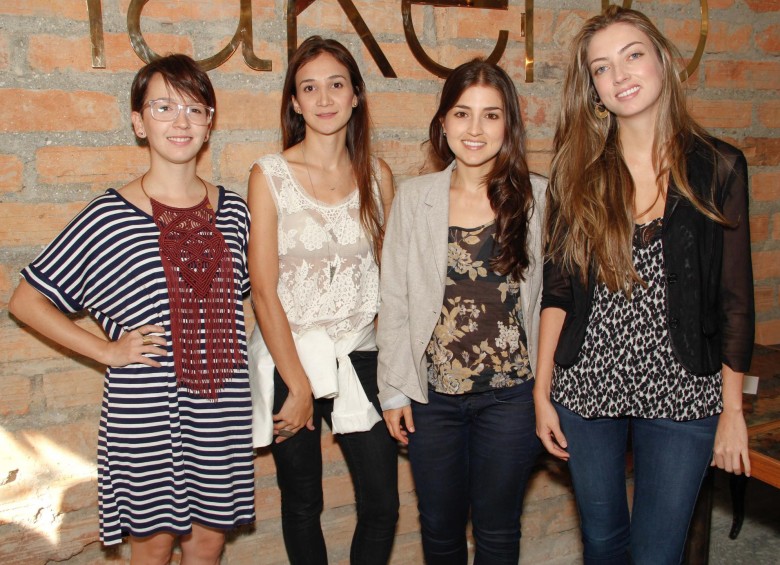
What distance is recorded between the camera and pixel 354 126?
Answer: 214cm

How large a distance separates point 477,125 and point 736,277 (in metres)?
0.72

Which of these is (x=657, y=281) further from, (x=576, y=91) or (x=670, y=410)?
(x=576, y=91)

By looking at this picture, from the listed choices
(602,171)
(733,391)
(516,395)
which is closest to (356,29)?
(602,171)

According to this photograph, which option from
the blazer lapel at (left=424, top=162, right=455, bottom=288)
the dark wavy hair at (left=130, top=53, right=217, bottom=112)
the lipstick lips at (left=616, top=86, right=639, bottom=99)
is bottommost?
the blazer lapel at (left=424, top=162, right=455, bottom=288)

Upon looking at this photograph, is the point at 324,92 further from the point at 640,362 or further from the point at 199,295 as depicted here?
the point at 640,362

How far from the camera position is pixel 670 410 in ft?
5.60

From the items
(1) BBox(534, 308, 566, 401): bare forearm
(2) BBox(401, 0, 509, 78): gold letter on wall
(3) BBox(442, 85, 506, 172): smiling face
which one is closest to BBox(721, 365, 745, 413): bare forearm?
(1) BBox(534, 308, 566, 401): bare forearm

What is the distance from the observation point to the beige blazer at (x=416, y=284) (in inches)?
75.9

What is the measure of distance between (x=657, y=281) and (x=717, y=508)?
1.81 m

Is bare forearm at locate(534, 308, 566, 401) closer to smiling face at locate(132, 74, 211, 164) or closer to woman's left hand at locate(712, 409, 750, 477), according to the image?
woman's left hand at locate(712, 409, 750, 477)

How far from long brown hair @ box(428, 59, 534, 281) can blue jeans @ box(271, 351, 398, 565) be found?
50cm

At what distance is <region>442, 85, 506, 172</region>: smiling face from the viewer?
6.36 feet

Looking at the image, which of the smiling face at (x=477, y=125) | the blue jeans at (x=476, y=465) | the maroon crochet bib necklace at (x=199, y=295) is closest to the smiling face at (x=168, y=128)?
the maroon crochet bib necklace at (x=199, y=295)

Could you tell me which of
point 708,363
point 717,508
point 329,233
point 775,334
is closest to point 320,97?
point 329,233
